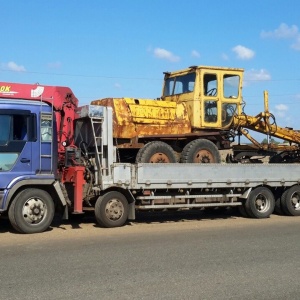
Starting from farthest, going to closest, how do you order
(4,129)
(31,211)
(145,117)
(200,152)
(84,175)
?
(200,152)
(145,117)
(84,175)
(31,211)
(4,129)

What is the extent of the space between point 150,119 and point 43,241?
200 inches

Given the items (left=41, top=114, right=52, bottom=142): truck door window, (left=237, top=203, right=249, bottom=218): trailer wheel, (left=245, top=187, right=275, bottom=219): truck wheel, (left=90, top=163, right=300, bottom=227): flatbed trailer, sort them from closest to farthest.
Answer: (left=41, top=114, right=52, bottom=142): truck door window → (left=90, top=163, right=300, bottom=227): flatbed trailer → (left=245, top=187, right=275, bottom=219): truck wheel → (left=237, top=203, right=249, bottom=218): trailer wheel

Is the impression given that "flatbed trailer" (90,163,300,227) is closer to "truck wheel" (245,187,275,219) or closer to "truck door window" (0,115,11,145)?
"truck wheel" (245,187,275,219)

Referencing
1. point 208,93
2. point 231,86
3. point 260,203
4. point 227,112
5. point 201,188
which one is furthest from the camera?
point 231,86

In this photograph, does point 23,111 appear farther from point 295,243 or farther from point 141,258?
point 295,243

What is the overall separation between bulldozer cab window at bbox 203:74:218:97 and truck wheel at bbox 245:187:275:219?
3.17m

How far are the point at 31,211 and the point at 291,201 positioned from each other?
7.77 meters

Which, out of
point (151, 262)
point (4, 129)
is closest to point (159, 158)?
point (4, 129)

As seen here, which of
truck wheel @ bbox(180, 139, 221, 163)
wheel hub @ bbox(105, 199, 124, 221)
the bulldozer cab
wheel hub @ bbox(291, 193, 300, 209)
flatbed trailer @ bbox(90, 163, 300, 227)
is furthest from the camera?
wheel hub @ bbox(291, 193, 300, 209)

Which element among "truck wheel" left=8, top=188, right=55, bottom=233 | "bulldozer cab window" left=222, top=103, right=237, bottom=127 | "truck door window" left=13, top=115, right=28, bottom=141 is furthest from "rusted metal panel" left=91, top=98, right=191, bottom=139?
"truck wheel" left=8, top=188, right=55, bottom=233

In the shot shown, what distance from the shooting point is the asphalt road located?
5812 mm

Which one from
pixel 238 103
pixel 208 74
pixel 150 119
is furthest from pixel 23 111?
pixel 238 103

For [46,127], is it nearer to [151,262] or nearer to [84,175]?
[84,175]

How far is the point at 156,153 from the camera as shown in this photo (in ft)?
40.2
